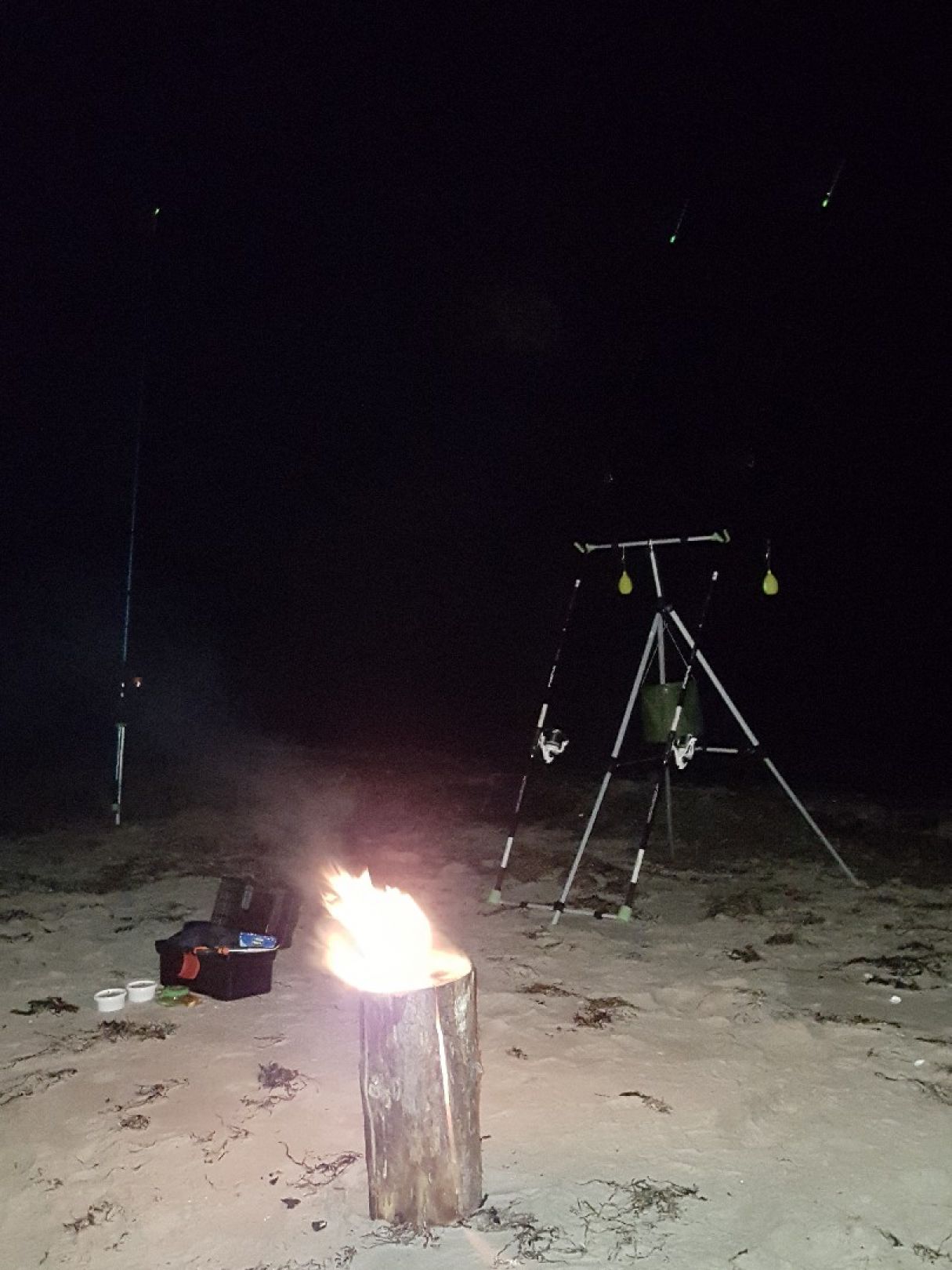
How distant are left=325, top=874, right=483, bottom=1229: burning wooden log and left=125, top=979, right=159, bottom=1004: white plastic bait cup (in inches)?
81.3

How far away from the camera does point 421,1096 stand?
2613 mm

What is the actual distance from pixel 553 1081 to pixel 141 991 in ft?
6.69

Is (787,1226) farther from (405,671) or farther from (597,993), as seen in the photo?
(405,671)

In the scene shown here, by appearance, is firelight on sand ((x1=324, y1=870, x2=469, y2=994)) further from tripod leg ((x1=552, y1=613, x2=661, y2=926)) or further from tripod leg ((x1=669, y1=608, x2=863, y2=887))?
tripod leg ((x1=669, y1=608, x2=863, y2=887))

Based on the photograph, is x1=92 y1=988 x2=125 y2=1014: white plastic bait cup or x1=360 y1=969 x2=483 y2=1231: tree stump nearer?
x1=360 y1=969 x2=483 y2=1231: tree stump

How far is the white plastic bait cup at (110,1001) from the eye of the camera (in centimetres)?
419

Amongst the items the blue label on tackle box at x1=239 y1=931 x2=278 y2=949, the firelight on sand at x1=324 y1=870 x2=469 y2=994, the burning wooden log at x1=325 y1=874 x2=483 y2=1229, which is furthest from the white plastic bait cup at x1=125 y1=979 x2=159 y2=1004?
the burning wooden log at x1=325 y1=874 x2=483 y2=1229

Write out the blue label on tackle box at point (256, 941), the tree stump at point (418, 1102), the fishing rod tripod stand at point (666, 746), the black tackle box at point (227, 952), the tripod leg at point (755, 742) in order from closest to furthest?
the tree stump at point (418, 1102)
the black tackle box at point (227, 952)
the blue label on tackle box at point (256, 941)
the fishing rod tripod stand at point (666, 746)
the tripod leg at point (755, 742)

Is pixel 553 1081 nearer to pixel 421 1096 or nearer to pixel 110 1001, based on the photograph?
pixel 421 1096

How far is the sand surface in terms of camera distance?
2.62 m

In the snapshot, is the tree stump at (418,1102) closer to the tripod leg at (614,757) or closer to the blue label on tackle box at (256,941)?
the blue label on tackle box at (256,941)

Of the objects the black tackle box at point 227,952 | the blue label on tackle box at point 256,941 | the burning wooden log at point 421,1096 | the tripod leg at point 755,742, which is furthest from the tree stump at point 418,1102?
the tripod leg at point 755,742

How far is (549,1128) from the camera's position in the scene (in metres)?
3.20

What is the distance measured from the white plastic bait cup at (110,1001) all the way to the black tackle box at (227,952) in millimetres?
247
